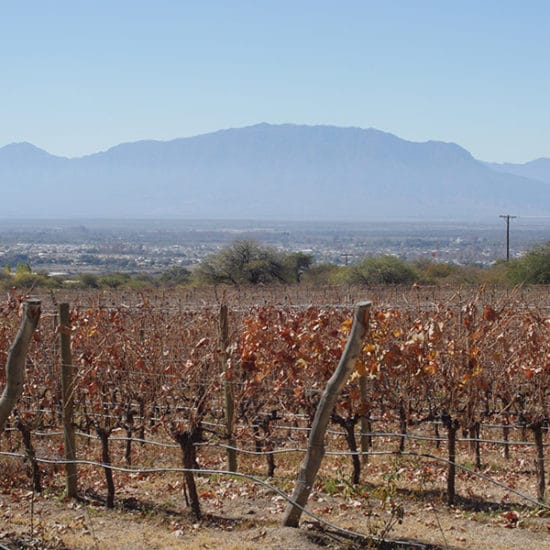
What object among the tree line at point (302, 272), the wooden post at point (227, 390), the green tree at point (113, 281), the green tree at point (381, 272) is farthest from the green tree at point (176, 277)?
the wooden post at point (227, 390)

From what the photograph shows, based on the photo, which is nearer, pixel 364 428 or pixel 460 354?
pixel 460 354

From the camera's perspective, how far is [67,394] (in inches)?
306

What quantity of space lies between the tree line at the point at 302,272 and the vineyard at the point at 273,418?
30.4 meters

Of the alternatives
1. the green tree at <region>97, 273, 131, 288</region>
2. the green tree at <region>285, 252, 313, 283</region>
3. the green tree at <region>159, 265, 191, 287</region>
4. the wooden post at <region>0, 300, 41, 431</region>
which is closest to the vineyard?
the wooden post at <region>0, 300, 41, 431</region>

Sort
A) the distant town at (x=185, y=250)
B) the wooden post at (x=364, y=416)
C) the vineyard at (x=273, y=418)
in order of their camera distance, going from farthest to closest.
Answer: the distant town at (x=185, y=250), the wooden post at (x=364, y=416), the vineyard at (x=273, y=418)

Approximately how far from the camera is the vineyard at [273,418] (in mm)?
7056

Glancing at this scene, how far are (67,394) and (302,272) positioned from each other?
44.8m

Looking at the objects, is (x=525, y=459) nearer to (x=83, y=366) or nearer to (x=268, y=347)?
(x=268, y=347)

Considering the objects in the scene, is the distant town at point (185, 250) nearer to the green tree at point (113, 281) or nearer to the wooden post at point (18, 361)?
the green tree at point (113, 281)

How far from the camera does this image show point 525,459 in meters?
9.91

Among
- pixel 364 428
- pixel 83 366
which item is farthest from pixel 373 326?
pixel 83 366

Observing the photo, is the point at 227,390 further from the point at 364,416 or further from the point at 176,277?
the point at 176,277

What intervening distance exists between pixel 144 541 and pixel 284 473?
9.54 feet

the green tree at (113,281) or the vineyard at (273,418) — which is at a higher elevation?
the vineyard at (273,418)
